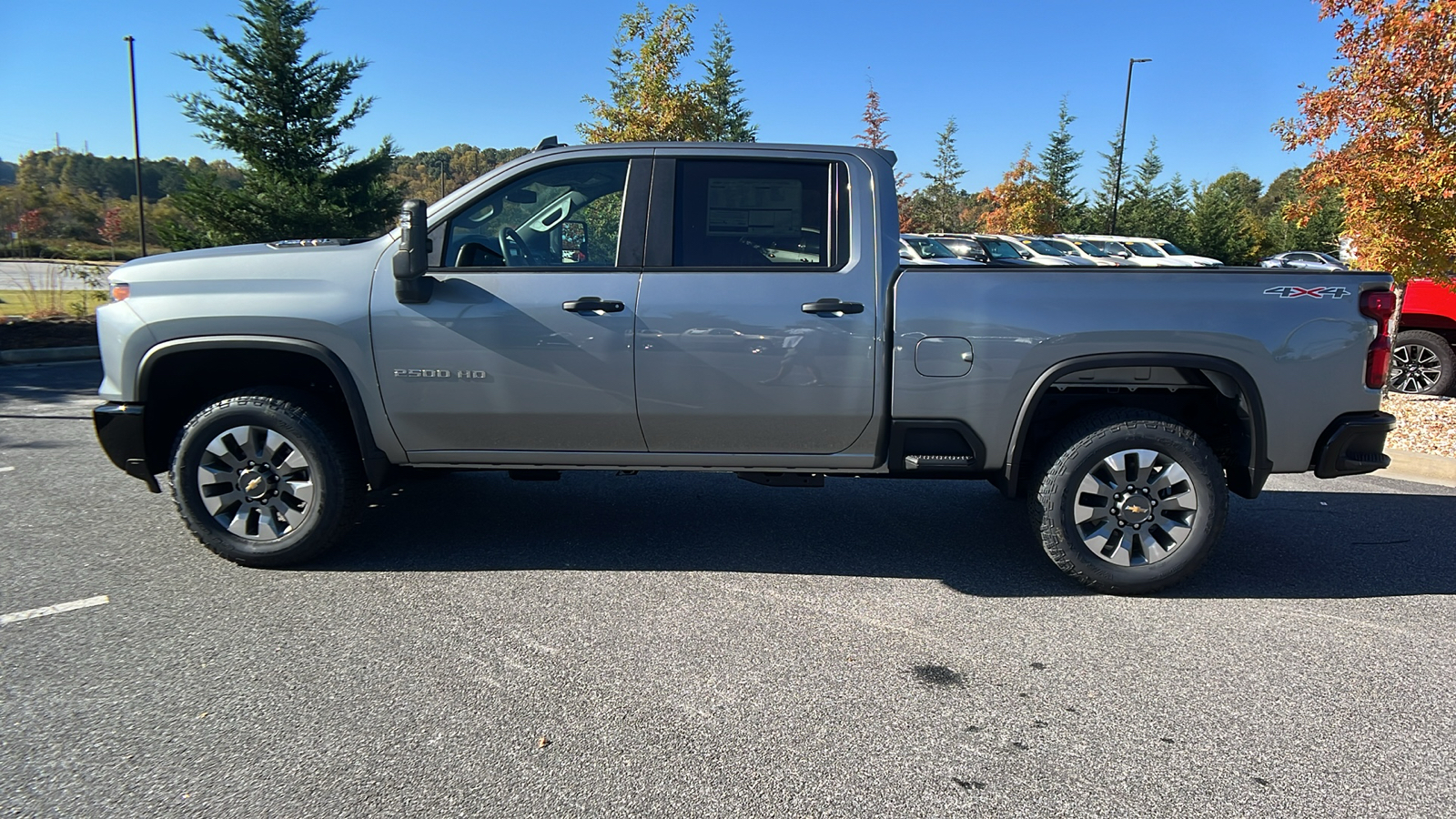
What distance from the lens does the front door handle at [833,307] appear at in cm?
400

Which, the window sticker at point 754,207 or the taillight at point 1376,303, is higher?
the window sticker at point 754,207

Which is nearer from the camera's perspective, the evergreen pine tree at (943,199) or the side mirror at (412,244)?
the side mirror at (412,244)

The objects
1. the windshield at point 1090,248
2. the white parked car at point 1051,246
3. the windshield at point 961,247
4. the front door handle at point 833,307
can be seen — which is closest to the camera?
the front door handle at point 833,307

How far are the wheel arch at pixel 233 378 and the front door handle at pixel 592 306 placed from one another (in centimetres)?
109

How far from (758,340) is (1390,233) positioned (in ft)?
24.1

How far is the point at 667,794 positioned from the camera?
8.51 ft

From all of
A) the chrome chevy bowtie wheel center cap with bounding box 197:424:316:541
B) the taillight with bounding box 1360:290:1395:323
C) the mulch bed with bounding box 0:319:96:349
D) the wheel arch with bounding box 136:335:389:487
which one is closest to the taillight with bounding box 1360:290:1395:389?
the taillight with bounding box 1360:290:1395:323

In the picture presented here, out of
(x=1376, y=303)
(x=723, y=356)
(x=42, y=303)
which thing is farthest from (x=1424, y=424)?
(x=42, y=303)

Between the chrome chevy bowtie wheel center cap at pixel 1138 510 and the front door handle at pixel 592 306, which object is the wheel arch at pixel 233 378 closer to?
the front door handle at pixel 592 306

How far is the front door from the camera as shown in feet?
13.4

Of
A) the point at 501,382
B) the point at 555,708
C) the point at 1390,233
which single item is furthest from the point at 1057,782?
the point at 1390,233

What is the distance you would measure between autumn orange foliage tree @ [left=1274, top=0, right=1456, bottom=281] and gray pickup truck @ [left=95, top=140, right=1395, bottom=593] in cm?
509

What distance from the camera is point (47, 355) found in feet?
36.8

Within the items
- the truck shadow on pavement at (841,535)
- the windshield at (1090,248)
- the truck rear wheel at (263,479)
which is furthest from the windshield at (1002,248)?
the truck rear wheel at (263,479)
